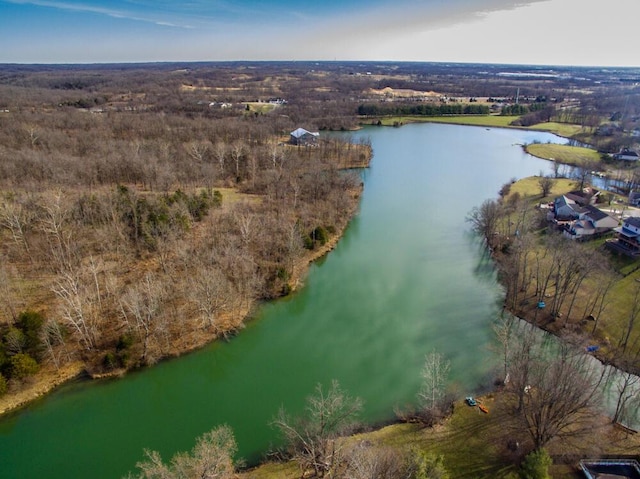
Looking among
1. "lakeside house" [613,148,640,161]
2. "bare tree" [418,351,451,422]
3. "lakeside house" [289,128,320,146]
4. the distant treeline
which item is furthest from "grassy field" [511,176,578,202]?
the distant treeline

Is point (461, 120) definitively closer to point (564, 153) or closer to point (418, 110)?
point (418, 110)

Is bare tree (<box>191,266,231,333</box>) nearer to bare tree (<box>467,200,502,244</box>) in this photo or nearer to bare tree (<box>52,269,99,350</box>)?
bare tree (<box>52,269,99,350</box>)

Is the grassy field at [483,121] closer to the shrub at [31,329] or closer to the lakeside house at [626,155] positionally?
the lakeside house at [626,155]

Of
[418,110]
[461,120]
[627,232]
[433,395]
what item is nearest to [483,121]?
[461,120]

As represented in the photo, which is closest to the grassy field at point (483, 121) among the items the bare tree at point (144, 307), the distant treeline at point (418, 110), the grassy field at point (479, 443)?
the distant treeline at point (418, 110)

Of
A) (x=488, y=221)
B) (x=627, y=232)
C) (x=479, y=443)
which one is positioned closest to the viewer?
(x=479, y=443)

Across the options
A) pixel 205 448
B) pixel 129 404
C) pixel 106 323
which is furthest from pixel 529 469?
pixel 106 323
